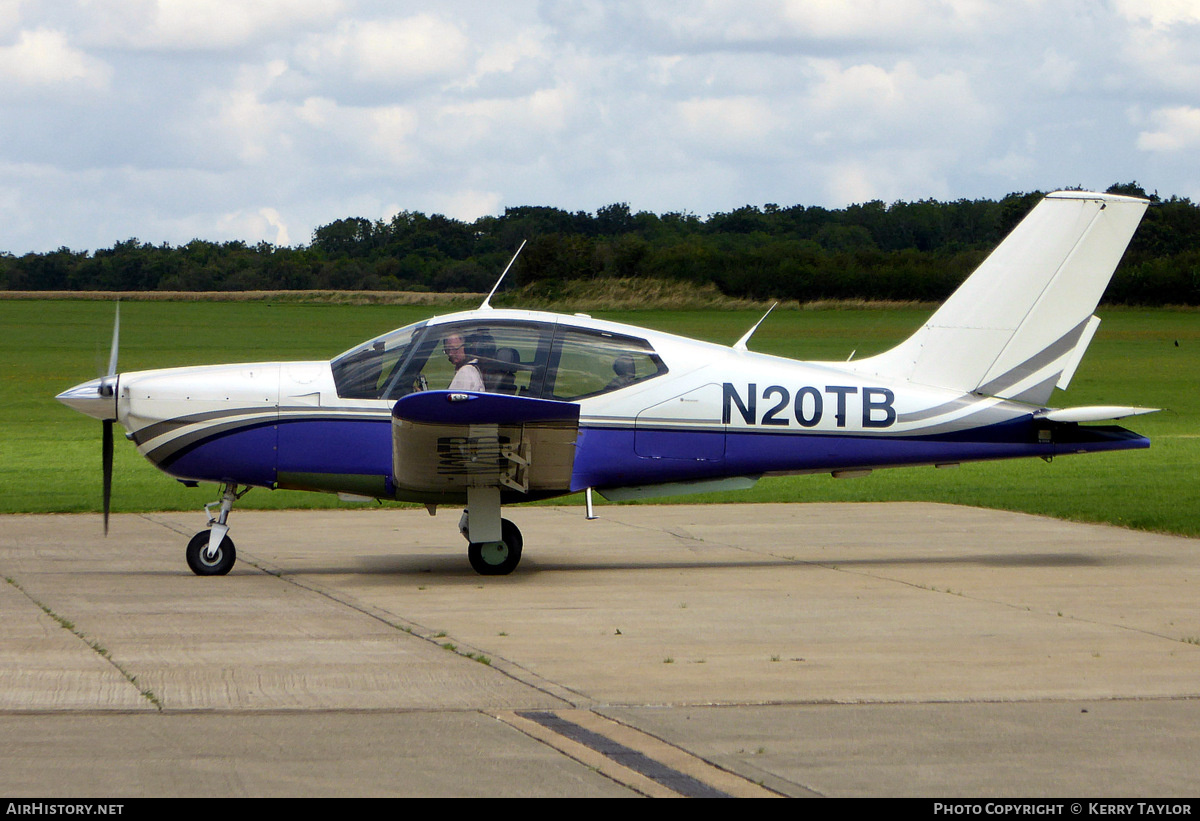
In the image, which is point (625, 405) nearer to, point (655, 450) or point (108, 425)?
point (655, 450)

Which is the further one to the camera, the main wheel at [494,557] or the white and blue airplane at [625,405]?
the main wheel at [494,557]

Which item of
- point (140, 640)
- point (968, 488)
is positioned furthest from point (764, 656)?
point (968, 488)

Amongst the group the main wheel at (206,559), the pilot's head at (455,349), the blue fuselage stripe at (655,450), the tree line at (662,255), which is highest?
the tree line at (662,255)

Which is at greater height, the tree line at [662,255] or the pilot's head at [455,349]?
the tree line at [662,255]

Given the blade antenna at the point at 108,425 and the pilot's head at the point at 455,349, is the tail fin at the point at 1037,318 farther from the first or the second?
the blade antenna at the point at 108,425

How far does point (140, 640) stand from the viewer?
26.2 ft

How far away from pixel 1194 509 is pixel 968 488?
3640 millimetres

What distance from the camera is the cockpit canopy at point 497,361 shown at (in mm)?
10375

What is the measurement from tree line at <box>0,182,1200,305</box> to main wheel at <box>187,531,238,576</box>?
2450 cm

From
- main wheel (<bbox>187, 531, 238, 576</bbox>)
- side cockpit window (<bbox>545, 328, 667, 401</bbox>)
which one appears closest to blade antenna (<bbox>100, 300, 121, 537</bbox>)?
main wheel (<bbox>187, 531, 238, 576</bbox>)

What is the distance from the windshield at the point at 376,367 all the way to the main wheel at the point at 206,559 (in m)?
1.53

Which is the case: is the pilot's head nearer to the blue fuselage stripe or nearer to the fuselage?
the fuselage

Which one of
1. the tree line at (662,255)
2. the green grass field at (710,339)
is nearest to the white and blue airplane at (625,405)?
the green grass field at (710,339)
